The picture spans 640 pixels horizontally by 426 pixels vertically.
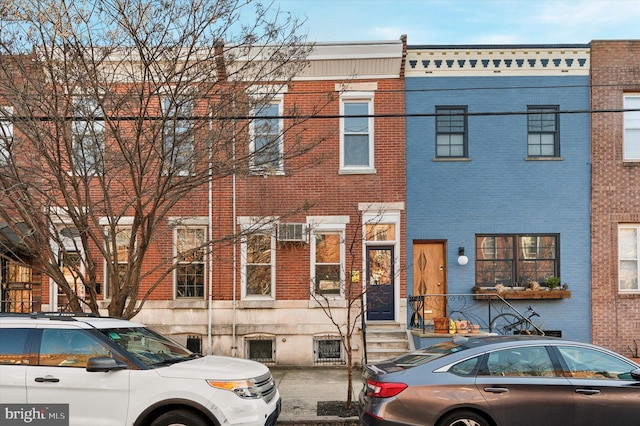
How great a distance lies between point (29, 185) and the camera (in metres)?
7.54

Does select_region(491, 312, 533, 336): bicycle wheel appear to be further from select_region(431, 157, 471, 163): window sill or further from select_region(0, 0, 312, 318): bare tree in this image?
select_region(0, 0, 312, 318): bare tree

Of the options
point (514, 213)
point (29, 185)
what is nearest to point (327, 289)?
point (514, 213)

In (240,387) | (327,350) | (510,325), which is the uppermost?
(240,387)

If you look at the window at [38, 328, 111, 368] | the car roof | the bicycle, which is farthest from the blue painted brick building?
the window at [38, 328, 111, 368]

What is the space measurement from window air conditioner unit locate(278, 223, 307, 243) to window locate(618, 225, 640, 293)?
8.06 m

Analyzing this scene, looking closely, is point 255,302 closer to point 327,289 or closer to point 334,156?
point 327,289

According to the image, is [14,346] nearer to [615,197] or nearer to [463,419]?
[463,419]

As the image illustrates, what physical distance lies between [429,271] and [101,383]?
8.91 meters

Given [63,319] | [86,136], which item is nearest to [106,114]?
[86,136]

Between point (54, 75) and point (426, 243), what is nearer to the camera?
point (54, 75)

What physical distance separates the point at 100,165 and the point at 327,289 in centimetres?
653

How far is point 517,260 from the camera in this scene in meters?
12.5

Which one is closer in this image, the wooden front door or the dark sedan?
the dark sedan

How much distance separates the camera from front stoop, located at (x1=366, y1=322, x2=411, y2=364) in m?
11.4
